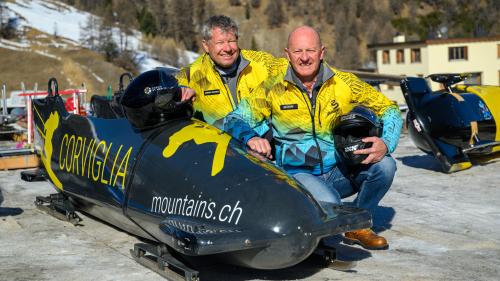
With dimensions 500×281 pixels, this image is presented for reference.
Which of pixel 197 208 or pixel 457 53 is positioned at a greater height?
pixel 457 53

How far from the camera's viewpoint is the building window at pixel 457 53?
180 feet

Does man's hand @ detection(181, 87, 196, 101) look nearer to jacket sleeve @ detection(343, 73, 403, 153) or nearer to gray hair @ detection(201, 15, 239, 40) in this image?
gray hair @ detection(201, 15, 239, 40)

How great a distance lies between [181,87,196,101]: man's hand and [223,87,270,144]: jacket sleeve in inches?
14.5

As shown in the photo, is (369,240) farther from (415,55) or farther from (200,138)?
(415,55)

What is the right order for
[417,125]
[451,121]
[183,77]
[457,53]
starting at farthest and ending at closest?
[457,53], [417,125], [451,121], [183,77]

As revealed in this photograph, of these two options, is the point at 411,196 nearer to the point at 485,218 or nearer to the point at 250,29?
the point at 485,218

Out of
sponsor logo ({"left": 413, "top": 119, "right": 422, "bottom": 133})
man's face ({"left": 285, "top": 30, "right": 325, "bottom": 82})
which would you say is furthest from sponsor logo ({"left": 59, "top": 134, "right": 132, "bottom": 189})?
sponsor logo ({"left": 413, "top": 119, "right": 422, "bottom": 133})

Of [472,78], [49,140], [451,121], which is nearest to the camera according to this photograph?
[49,140]

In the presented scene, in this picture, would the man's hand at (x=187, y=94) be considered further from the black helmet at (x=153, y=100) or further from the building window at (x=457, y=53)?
the building window at (x=457, y=53)

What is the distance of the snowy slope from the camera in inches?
2876

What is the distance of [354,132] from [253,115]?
718 millimetres

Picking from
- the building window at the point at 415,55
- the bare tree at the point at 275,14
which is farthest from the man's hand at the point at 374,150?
the bare tree at the point at 275,14

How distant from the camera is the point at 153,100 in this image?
5262 mm

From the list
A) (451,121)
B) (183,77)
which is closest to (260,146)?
(183,77)
